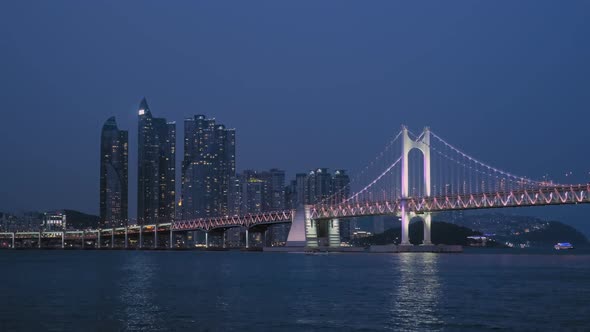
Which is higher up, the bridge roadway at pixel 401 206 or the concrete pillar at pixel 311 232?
the bridge roadway at pixel 401 206

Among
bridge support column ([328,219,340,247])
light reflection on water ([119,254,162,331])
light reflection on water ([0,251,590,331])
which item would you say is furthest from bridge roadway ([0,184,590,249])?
light reflection on water ([119,254,162,331])

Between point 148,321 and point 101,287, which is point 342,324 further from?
point 101,287

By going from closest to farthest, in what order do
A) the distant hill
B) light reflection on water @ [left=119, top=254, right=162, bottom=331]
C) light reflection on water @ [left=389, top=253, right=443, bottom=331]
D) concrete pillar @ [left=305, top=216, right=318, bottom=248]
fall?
light reflection on water @ [left=119, top=254, right=162, bottom=331] → light reflection on water @ [left=389, top=253, right=443, bottom=331] → concrete pillar @ [left=305, top=216, right=318, bottom=248] → the distant hill

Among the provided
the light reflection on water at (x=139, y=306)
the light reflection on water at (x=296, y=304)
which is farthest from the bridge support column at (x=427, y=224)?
the light reflection on water at (x=139, y=306)

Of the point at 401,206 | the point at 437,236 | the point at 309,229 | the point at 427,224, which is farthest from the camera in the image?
the point at 437,236

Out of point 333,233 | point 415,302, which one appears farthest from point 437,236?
point 415,302

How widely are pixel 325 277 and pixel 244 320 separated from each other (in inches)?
837

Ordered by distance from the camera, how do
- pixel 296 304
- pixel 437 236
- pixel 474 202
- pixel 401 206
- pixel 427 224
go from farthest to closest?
pixel 437 236, pixel 427 224, pixel 401 206, pixel 474 202, pixel 296 304

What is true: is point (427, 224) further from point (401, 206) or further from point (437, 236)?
point (437, 236)

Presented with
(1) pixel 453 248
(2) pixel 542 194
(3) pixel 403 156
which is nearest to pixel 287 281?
(2) pixel 542 194

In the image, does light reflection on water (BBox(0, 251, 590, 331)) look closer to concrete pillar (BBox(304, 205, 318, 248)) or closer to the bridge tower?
the bridge tower

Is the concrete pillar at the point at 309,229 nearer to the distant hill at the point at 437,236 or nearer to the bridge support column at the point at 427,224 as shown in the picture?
the bridge support column at the point at 427,224

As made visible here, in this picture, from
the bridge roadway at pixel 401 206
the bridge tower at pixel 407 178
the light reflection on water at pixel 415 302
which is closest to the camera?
the light reflection on water at pixel 415 302

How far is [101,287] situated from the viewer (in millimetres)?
38562
